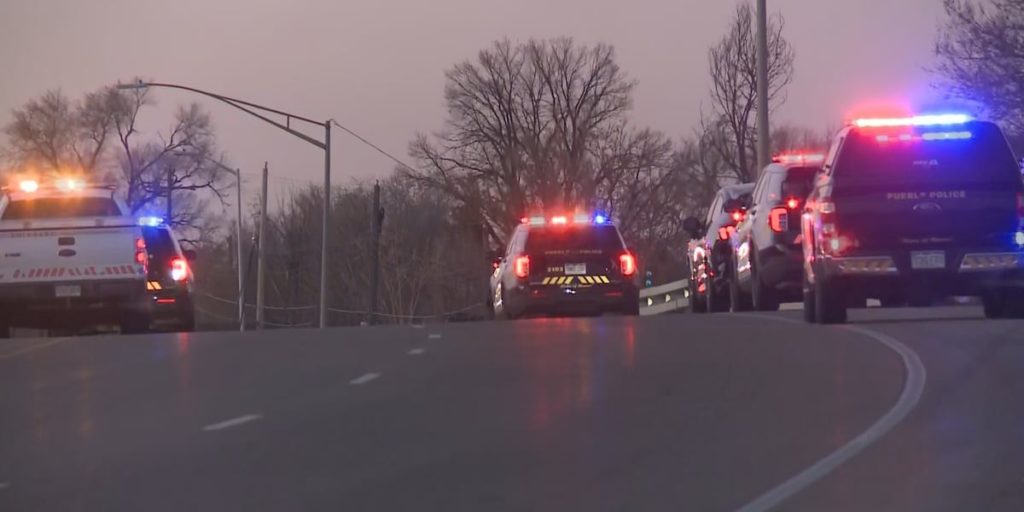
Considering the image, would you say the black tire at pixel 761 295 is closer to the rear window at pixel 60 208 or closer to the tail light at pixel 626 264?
the tail light at pixel 626 264

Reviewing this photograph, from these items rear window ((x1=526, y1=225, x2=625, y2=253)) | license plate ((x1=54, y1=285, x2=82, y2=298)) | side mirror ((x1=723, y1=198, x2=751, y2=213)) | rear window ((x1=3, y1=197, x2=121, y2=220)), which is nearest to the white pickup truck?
license plate ((x1=54, y1=285, x2=82, y2=298))

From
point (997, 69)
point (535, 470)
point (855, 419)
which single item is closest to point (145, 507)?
point (535, 470)

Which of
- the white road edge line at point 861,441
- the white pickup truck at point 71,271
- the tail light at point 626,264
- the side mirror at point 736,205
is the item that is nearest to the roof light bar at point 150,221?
the white pickup truck at point 71,271

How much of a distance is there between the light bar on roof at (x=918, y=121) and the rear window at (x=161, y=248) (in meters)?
12.1

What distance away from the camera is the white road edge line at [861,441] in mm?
7804

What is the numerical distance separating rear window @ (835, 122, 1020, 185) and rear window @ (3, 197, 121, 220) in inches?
477

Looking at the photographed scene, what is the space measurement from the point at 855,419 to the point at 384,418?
330 cm

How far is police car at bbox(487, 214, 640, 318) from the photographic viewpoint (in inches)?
912

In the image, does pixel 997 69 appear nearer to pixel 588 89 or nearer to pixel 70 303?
pixel 70 303

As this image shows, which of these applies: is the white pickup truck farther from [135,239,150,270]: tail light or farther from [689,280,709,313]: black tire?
[689,280,709,313]: black tire

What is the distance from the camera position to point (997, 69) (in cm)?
3147

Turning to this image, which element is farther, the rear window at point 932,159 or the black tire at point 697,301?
the black tire at point 697,301

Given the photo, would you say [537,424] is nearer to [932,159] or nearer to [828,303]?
[828,303]

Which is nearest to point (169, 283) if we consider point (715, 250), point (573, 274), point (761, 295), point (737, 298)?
point (573, 274)
